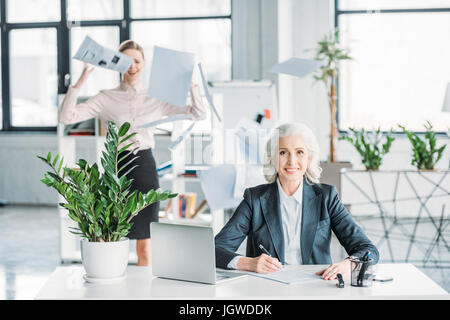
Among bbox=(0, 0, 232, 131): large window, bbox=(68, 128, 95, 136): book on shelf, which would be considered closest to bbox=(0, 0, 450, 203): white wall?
bbox=(0, 0, 232, 131): large window

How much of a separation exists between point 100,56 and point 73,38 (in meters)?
5.96

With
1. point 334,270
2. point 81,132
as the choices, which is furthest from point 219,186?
point 334,270

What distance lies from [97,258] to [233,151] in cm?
295

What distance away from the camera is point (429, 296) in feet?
6.73

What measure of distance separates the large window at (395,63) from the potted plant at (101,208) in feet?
21.7

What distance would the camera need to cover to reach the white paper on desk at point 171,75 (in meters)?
3.22

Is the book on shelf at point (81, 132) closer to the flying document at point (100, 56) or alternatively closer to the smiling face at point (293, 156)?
the flying document at point (100, 56)

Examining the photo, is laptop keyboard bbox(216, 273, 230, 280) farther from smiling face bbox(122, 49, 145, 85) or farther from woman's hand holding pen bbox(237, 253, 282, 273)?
smiling face bbox(122, 49, 145, 85)

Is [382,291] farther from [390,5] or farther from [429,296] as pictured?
[390,5]

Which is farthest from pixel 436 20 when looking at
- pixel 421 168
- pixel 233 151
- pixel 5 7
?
pixel 5 7

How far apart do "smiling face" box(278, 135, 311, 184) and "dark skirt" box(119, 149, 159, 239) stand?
146 cm
